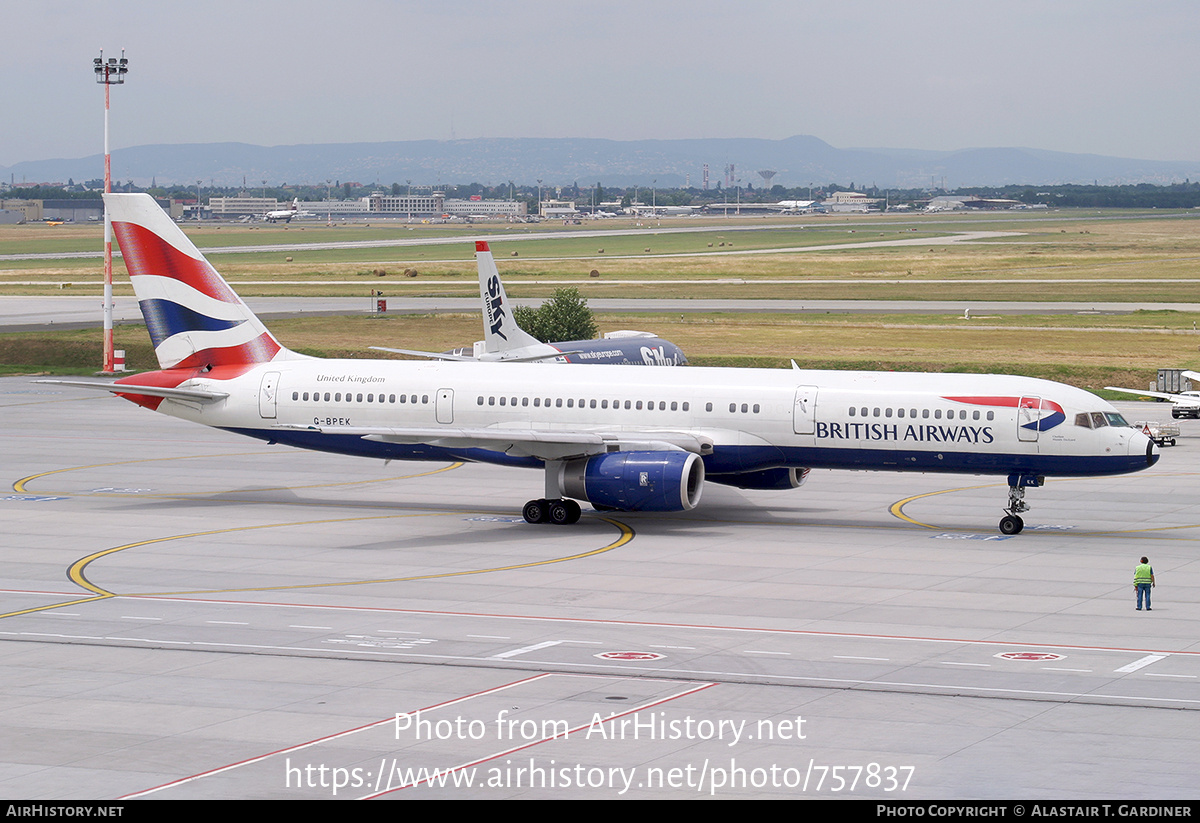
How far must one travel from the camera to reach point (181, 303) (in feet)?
160

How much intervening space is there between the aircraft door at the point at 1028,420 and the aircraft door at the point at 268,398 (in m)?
23.9

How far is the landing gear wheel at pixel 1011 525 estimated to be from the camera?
42094 millimetres

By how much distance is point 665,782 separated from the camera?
2027cm

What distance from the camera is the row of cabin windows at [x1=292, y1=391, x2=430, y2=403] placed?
46969mm

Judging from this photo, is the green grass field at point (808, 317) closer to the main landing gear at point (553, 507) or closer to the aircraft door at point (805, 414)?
the aircraft door at point (805, 414)

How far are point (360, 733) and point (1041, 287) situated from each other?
13216 cm

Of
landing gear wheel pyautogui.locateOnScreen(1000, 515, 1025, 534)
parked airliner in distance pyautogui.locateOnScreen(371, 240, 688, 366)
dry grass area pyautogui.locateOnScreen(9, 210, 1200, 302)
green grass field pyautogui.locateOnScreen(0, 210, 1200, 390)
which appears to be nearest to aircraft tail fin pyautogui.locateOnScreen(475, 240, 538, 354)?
parked airliner in distance pyautogui.locateOnScreen(371, 240, 688, 366)

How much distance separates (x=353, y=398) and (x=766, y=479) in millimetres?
13924

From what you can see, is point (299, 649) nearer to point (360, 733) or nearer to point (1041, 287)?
point (360, 733)

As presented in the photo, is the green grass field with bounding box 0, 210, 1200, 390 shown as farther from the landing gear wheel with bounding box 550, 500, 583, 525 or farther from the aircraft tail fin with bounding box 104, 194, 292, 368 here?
the landing gear wheel with bounding box 550, 500, 583, 525

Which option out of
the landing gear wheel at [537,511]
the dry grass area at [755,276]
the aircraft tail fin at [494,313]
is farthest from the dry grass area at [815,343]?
the landing gear wheel at [537,511]

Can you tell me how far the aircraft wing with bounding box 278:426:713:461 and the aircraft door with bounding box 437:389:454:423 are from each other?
2.35m

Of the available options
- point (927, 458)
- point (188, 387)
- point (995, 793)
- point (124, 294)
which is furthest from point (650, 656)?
point (124, 294)

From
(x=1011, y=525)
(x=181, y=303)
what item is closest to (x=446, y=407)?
(x=181, y=303)
